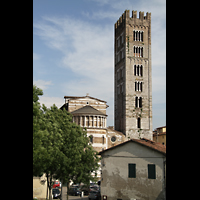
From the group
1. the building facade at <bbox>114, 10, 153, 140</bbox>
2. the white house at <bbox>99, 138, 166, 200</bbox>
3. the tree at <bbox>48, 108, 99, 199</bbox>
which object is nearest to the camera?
the white house at <bbox>99, 138, 166, 200</bbox>

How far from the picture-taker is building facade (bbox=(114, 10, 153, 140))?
61.2m

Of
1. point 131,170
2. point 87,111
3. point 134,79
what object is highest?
point 134,79

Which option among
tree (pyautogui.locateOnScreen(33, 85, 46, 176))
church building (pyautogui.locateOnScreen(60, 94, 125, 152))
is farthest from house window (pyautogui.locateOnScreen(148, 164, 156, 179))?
church building (pyautogui.locateOnScreen(60, 94, 125, 152))

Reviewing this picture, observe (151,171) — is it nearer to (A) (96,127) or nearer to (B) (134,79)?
(A) (96,127)

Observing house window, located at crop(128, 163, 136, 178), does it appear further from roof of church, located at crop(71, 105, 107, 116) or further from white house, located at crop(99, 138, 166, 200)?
roof of church, located at crop(71, 105, 107, 116)

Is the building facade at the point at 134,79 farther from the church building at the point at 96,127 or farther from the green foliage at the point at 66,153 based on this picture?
the green foliage at the point at 66,153

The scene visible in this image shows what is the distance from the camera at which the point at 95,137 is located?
56875 mm

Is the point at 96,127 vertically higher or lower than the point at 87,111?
lower

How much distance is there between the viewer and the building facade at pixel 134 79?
61.2m

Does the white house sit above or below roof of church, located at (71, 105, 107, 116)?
below

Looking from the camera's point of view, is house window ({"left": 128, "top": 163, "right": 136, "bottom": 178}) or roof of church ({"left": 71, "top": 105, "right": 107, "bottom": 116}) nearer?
house window ({"left": 128, "top": 163, "right": 136, "bottom": 178})

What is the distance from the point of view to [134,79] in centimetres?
6244

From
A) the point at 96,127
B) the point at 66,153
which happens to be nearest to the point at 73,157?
the point at 66,153
